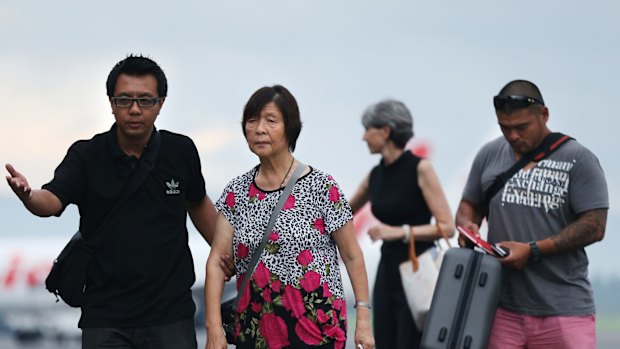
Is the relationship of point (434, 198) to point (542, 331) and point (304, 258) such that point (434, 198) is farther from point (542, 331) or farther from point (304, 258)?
point (304, 258)

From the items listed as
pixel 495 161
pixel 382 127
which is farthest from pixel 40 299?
pixel 495 161

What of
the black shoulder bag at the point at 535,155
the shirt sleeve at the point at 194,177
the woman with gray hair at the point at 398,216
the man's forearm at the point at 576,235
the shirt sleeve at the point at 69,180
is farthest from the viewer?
the woman with gray hair at the point at 398,216

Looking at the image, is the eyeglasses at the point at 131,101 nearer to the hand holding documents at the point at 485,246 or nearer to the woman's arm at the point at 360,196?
the hand holding documents at the point at 485,246

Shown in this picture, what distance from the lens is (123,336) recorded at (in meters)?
4.01

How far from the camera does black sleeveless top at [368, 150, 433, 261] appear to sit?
20.0 ft

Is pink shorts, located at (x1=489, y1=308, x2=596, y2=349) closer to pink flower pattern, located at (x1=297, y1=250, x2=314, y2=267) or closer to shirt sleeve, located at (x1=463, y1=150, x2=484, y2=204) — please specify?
shirt sleeve, located at (x1=463, y1=150, x2=484, y2=204)

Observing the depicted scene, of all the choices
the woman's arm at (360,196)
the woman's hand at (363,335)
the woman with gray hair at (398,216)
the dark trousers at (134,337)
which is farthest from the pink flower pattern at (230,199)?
the woman's arm at (360,196)

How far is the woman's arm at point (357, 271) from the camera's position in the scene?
12.7ft

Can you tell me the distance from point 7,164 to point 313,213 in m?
1.09

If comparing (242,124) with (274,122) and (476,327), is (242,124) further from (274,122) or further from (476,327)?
(476,327)

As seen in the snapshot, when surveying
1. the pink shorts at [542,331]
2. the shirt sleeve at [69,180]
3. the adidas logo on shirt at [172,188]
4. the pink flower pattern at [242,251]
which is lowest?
the pink shorts at [542,331]

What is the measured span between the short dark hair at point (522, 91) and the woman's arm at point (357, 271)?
1.07 m

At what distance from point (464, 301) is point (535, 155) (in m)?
0.70

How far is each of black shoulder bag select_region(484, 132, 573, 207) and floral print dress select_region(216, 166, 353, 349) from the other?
3.33ft
